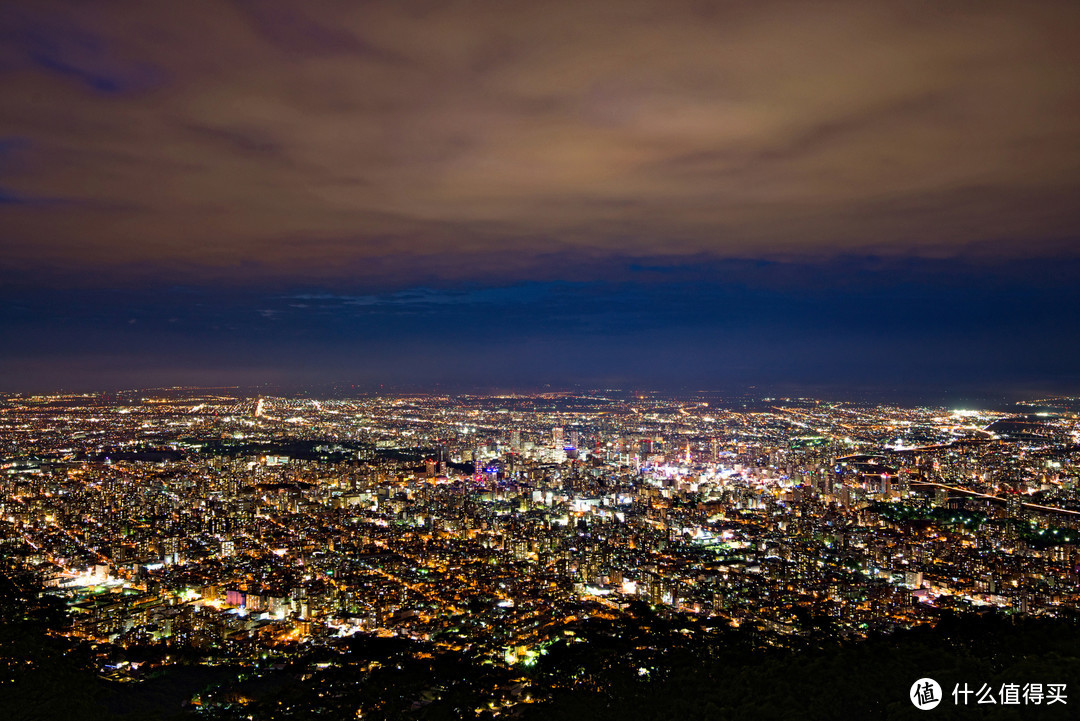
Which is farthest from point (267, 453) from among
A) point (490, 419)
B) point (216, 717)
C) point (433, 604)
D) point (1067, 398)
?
point (1067, 398)

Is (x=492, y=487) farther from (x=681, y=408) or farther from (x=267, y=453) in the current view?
(x=681, y=408)

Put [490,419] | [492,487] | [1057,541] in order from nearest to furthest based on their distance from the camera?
[1057,541] < [492,487] < [490,419]

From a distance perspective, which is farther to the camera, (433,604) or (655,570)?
(655,570)

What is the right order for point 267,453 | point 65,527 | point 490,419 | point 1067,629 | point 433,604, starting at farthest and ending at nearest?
point 490,419
point 267,453
point 65,527
point 433,604
point 1067,629

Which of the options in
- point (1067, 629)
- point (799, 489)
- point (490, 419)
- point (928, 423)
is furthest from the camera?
point (490, 419)

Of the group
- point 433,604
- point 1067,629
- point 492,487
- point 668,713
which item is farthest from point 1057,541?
point 492,487

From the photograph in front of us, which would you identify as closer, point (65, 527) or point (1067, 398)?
point (65, 527)

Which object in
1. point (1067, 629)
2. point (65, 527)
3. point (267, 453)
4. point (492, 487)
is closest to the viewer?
point (1067, 629)

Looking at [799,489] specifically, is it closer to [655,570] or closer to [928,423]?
[655,570]
